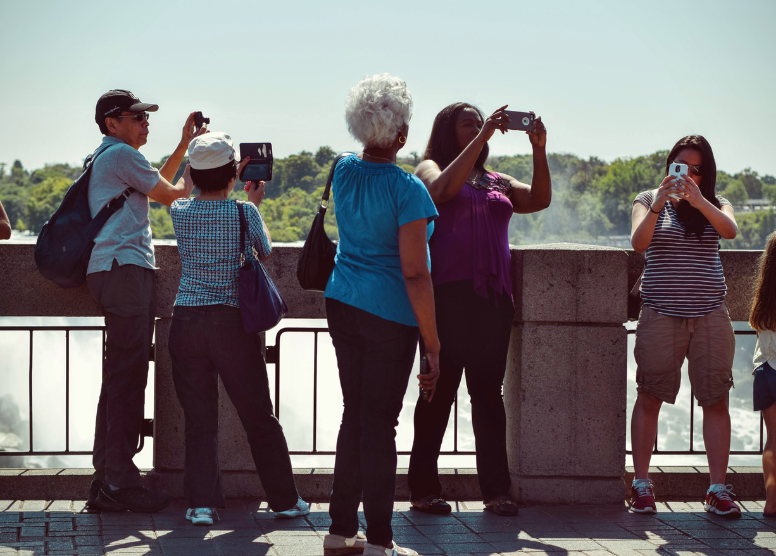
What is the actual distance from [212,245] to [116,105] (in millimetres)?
917

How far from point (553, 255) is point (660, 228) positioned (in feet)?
1.79

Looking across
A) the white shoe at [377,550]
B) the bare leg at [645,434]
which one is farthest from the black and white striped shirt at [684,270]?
the white shoe at [377,550]

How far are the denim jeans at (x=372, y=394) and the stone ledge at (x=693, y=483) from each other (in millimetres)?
2133

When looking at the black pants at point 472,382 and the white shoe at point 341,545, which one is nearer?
the white shoe at point 341,545

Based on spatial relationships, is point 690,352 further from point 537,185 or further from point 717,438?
point 537,185

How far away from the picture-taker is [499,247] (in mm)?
3939

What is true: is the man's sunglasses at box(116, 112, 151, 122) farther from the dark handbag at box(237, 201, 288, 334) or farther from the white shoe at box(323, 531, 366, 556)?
the white shoe at box(323, 531, 366, 556)

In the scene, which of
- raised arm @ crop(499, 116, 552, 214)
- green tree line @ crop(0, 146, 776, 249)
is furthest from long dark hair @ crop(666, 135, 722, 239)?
green tree line @ crop(0, 146, 776, 249)

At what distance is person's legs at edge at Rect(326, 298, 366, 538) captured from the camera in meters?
3.14

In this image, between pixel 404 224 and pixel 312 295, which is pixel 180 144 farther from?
pixel 404 224

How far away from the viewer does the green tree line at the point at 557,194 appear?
10862 cm

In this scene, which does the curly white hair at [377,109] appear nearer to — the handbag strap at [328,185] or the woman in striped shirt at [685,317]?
the handbag strap at [328,185]

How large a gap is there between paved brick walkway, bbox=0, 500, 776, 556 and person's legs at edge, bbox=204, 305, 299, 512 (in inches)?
7.8

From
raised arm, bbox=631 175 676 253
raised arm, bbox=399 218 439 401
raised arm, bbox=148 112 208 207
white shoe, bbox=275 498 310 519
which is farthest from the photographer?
raised arm, bbox=631 175 676 253
